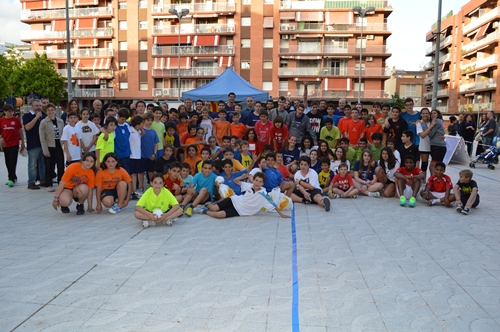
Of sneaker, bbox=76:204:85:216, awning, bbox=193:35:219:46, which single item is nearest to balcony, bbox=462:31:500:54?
awning, bbox=193:35:219:46

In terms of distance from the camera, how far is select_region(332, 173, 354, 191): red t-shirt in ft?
29.7

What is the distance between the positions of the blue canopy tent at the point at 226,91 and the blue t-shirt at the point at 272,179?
855cm

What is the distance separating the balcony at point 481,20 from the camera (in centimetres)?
4503

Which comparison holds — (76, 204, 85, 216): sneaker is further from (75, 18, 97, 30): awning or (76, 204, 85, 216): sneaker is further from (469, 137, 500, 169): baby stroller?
(75, 18, 97, 30): awning

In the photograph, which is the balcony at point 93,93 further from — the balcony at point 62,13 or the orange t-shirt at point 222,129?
the orange t-shirt at point 222,129

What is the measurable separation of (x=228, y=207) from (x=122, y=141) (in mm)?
2654

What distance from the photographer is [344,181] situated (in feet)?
29.8

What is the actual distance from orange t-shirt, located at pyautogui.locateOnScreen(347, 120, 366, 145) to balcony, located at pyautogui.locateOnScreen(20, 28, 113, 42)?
151 feet

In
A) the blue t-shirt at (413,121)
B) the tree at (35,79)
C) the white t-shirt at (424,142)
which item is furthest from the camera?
the tree at (35,79)

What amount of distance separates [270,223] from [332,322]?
11.1ft

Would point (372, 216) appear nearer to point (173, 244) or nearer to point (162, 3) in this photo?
point (173, 244)

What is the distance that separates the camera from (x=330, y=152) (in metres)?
9.62

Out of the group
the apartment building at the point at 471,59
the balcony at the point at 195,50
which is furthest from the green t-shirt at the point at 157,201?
the balcony at the point at 195,50

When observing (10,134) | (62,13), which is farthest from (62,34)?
(10,134)
